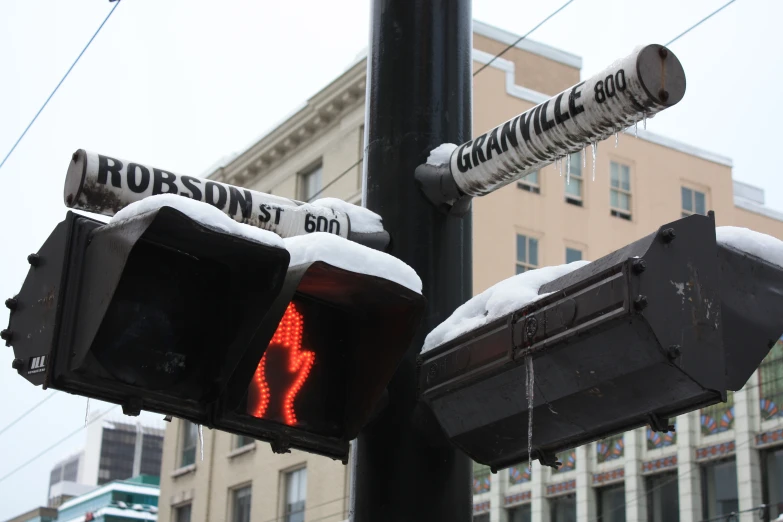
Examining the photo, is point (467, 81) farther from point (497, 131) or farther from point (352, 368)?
point (352, 368)

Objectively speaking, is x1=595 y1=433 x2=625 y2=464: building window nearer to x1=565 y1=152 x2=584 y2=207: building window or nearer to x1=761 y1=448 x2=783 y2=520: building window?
x1=761 y1=448 x2=783 y2=520: building window

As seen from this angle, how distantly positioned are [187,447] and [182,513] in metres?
2.23

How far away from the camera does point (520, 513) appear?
27844 mm

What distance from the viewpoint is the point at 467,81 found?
4.07m

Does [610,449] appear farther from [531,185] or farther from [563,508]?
[531,185]

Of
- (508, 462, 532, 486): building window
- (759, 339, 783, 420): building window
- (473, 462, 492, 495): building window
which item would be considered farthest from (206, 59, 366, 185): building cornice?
(759, 339, 783, 420): building window

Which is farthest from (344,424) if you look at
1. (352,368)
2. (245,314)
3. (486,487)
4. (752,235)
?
(486,487)

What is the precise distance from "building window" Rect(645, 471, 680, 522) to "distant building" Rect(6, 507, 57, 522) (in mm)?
55990

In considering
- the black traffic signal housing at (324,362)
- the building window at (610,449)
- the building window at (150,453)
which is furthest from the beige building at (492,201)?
the building window at (150,453)

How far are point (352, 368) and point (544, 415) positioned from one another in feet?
1.98

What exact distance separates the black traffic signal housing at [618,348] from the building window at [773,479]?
20201 mm

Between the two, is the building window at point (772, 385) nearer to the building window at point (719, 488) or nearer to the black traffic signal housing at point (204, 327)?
the building window at point (719, 488)

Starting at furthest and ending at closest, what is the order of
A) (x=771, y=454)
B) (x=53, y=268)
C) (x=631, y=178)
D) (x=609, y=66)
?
(x=631, y=178) < (x=771, y=454) < (x=609, y=66) < (x=53, y=268)

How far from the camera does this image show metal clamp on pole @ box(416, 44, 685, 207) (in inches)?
121
